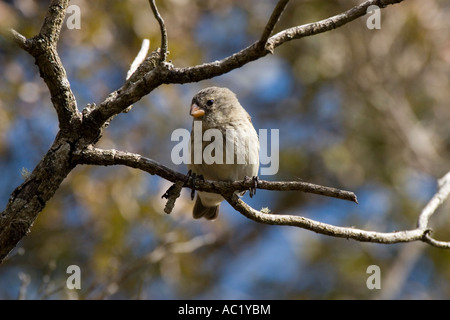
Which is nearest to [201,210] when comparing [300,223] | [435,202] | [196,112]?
[196,112]

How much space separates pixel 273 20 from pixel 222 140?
6.25ft

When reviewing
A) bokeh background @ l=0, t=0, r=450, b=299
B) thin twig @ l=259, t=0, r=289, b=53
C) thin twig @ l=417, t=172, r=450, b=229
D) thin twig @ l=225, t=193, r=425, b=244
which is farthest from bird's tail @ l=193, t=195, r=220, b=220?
thin twig @ l=259, t=0, r=289, b=53

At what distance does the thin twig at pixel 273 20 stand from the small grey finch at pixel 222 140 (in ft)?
5.74

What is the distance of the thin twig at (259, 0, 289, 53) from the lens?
199 cm

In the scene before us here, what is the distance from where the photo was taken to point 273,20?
2025mm

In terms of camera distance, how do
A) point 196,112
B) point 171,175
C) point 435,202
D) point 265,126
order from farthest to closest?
1. point 265,126
2. point 196,112
3. point 435,202
4. point 171,175

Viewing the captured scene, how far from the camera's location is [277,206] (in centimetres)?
738

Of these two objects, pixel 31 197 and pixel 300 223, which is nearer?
pixel 31 197

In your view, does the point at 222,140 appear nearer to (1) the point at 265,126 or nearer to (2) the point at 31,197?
(2) the point at 31,197

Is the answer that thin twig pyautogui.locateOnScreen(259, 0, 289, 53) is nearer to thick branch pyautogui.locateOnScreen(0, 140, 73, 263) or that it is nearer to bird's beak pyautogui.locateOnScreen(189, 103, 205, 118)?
thick branch pyautogui.locateOnScreen(0, 140, 73, 263)

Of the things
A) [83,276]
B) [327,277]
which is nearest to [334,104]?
[327,277]

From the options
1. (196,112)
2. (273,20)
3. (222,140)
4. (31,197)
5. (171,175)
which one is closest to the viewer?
(273,20)

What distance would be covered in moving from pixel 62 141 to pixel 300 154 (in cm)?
528

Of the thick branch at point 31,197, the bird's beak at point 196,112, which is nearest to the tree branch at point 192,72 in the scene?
the thick branch at point 31,197
